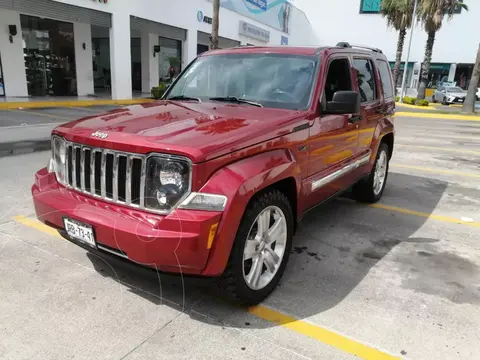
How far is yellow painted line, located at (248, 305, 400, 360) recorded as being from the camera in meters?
2.66

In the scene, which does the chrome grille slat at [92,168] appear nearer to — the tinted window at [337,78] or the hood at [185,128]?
the hood at [185,128]

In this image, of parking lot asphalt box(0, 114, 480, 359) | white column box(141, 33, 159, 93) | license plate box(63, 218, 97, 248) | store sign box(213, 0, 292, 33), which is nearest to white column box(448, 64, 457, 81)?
store sign box(213, 0, 292, 33)

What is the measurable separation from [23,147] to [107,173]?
6.72 meters

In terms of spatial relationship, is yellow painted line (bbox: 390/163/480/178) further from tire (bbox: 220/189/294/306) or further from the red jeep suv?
tire (bbox: 220/189/294/306)

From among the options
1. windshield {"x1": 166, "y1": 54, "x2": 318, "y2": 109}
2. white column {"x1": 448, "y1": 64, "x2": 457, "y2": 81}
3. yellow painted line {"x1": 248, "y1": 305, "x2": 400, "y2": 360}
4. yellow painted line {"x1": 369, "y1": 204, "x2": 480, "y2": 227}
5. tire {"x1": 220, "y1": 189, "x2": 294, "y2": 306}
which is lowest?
yellow painted line {"x1": 248, "y1": 305, "x2": 400, "y2": 360}

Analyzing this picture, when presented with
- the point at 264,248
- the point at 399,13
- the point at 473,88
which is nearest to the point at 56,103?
the point at 264,248

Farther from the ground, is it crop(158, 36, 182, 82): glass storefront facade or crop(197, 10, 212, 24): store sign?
crop(197, 10, 212, 24): store sign

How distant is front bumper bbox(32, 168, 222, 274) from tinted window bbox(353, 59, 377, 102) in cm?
304

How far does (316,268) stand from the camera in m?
3.80

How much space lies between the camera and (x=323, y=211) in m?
5.42

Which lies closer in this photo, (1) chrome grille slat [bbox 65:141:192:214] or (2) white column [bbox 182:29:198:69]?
(1) chrome grille slat [bbox 65:141:192:214]

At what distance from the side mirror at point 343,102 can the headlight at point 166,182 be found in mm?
1707

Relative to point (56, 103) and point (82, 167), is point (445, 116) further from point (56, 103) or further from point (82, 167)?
point (82, 167)

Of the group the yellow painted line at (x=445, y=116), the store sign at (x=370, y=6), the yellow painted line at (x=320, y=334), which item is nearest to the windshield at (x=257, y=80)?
the yellow painted line at (x=320, y=334)
